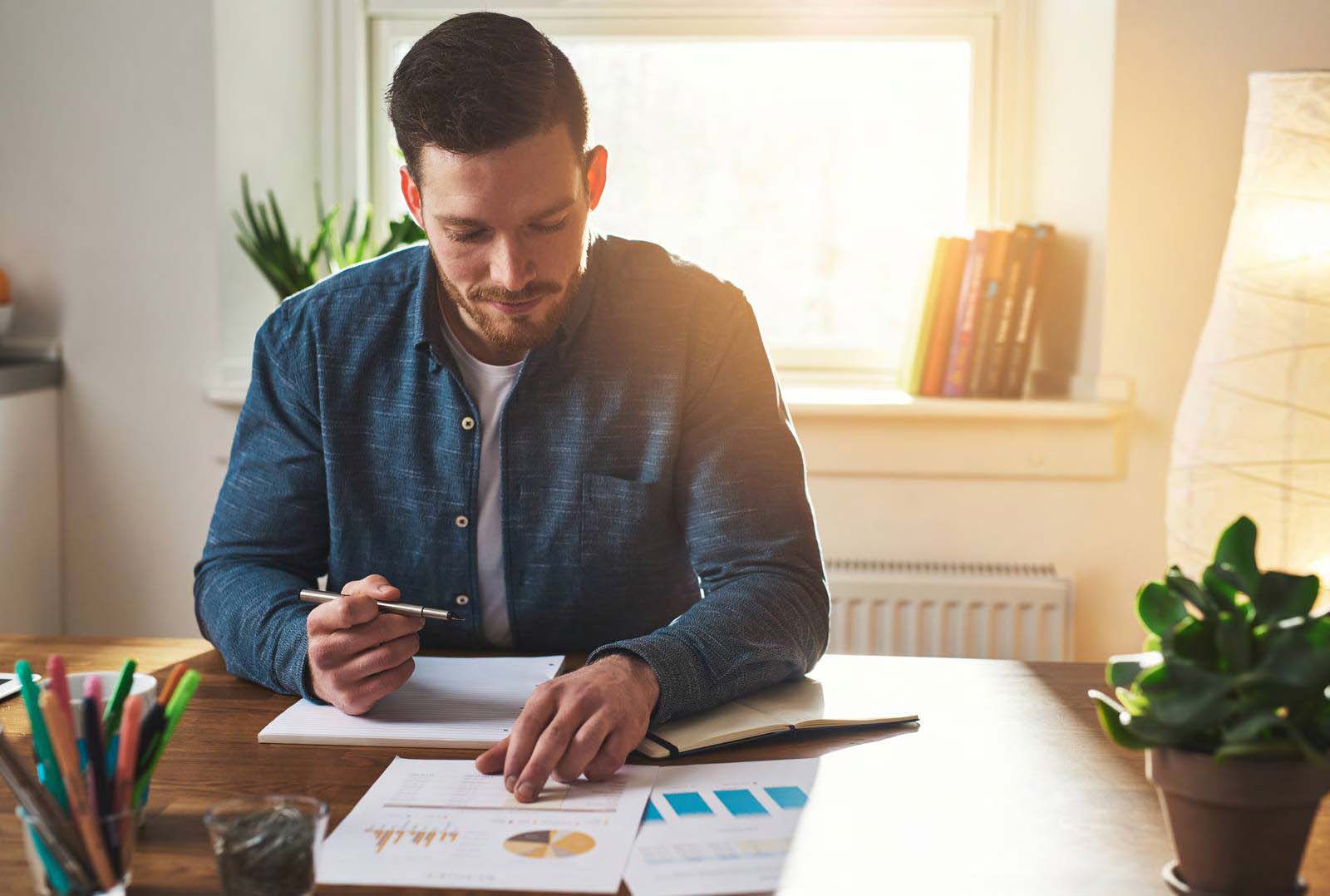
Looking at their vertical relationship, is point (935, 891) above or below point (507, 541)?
below

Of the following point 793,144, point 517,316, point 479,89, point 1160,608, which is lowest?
point 1160,608

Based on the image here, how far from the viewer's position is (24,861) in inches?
34.9

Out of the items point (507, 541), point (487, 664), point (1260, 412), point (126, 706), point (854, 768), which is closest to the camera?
point (126, 706)

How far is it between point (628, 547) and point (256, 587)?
0.43 metres

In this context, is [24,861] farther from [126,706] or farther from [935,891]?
[935,891]

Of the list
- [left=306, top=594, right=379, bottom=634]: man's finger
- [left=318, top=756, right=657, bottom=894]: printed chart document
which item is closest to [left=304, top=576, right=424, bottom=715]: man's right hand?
[left=306, top=594, right=379, bottom=634]: man's finger

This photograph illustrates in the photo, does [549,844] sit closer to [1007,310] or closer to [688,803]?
[688,803]

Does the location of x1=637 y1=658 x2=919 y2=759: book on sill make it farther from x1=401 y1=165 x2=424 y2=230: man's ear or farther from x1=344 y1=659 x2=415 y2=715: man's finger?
x1=401 y1=165 x2=424 y2=230: man's ear

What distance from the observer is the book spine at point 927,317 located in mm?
2576

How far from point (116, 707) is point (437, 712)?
36 centimetres

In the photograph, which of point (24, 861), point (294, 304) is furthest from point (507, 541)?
point (24, 861)

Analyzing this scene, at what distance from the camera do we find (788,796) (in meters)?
1.02

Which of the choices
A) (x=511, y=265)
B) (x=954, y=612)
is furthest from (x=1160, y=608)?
(x=954, y=612)

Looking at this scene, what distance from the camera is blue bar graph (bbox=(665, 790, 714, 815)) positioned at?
98 centimetres
